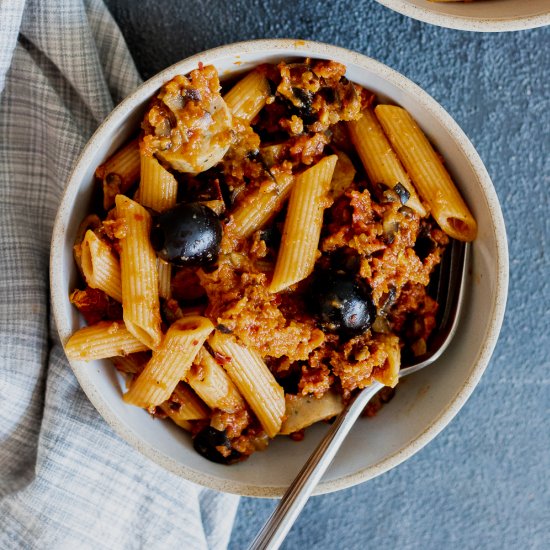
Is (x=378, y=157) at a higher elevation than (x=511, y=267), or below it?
higher

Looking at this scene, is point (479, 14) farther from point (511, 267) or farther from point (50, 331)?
point (50, 331)

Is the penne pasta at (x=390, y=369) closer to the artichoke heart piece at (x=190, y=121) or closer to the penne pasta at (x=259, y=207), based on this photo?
the penne pasta at (x=259, y=207)

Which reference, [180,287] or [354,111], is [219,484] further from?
[354,111]

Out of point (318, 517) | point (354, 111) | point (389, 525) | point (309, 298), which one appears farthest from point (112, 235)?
point (389, 525)

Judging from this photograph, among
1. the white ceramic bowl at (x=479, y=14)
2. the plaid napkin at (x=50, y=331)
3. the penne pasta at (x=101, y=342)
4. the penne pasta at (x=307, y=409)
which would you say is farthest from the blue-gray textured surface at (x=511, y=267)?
the penne pasta at (x=101, y=342)

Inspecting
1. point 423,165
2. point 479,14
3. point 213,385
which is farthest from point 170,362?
point 479,14

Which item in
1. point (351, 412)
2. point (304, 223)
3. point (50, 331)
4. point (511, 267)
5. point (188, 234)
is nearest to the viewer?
point (188, 234)

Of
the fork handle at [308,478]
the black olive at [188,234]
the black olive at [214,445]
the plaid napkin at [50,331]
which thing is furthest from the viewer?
the plaid napkin at [50,331]
